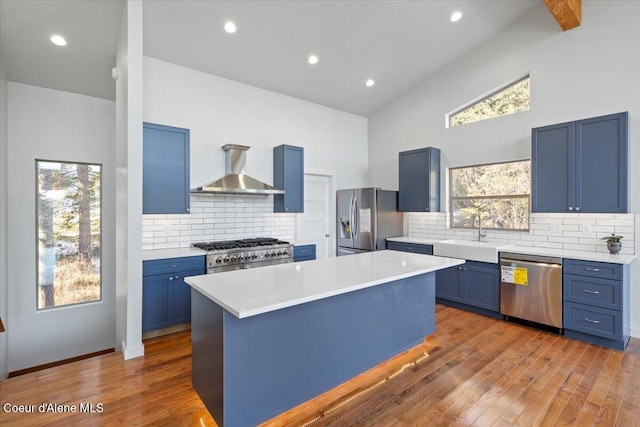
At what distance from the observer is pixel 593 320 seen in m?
3.14

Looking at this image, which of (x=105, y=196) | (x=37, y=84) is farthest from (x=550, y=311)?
(x=37, y=84)

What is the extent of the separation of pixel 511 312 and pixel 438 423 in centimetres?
233

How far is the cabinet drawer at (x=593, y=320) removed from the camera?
118 inches

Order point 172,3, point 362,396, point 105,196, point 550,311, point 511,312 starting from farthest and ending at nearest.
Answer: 1. point 105,196
2. point 511,312
3. point 550,311
4. point 172,3
5. point 362,396

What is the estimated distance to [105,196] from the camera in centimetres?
434

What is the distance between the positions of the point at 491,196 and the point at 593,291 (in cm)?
173

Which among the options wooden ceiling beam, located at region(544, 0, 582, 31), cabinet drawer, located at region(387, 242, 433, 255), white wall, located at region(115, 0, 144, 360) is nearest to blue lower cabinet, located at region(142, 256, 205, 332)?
white wall, located at region(115, 0, 144, 360)

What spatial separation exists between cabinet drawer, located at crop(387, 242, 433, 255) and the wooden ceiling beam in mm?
3180

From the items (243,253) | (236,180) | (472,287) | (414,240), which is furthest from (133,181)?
(472,287)

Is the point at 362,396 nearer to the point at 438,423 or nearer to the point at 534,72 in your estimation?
the point at 438,423

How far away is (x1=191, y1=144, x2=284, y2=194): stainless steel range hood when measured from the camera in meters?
3.91

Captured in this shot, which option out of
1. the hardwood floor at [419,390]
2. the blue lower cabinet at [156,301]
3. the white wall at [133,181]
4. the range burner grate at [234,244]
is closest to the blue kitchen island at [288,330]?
the hardwood floor at [419,390]

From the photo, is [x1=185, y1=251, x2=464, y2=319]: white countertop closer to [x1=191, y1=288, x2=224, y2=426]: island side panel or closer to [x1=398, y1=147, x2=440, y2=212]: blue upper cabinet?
[x1=191, y1=288, x2=224, y2=426]: island side panel

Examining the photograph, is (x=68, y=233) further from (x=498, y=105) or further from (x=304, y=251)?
(x=498, y=105)
